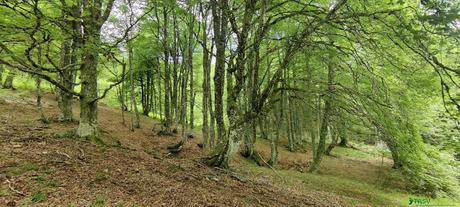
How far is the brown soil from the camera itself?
461cm

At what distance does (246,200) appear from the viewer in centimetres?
588

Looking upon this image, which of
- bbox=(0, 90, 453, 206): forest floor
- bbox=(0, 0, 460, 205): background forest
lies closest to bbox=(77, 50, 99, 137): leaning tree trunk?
bbox=(0, 0, 460, 205): background forest

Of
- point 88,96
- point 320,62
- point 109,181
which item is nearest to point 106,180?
point 109,181

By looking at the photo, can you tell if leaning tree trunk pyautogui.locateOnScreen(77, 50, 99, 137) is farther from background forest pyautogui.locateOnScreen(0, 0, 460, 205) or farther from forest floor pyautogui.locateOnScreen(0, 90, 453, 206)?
forest floor pyautogui.locateOnScreen(0, 90, 453, 206)

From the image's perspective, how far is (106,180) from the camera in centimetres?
545

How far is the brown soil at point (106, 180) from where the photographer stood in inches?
181

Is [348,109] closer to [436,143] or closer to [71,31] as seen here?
[71,31]

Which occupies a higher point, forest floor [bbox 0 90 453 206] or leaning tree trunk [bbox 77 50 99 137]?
leaning tree trunk [bbox 77 50 99 137]

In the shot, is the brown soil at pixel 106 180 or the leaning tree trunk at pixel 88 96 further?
the leaning tree trunk at pixel 88 96

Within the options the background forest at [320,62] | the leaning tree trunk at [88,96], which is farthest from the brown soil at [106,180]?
the background forest at [320,62]

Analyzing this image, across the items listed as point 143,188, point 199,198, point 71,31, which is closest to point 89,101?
point 71,31

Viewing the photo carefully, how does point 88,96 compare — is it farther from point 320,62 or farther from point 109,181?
point 320,62

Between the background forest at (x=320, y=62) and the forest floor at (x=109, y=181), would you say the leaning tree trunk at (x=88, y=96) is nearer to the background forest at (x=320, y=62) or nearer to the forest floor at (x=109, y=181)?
the background forest at (x=320, y=62)

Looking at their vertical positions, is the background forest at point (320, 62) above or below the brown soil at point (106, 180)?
above
